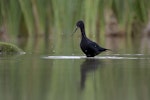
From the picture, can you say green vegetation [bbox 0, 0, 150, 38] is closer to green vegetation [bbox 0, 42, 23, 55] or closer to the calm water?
green vegetation [bbox 0, 42, 23, 55]

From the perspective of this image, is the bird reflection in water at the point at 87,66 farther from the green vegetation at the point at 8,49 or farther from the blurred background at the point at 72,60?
the green vegetation at the point at 8,49

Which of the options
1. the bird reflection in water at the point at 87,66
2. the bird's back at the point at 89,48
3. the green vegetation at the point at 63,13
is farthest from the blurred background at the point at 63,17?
the bird reflection in water at the point at 87,66

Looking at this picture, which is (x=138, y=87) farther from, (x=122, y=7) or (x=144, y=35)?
(x=144, y=35)

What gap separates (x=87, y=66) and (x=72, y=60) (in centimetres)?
110

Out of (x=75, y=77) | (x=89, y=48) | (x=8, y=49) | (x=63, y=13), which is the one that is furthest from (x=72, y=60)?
(x=63, y=13)

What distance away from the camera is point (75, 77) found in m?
7.97

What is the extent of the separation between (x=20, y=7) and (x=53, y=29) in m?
2.12

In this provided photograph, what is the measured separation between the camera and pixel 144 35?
19469 mm

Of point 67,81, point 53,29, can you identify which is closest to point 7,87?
point 67,81

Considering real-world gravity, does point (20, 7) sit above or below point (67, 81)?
above

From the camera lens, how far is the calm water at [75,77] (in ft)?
21.2

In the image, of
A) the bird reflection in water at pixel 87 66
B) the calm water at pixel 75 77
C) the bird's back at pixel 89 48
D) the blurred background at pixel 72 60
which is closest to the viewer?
the calm water at pixel 75 77

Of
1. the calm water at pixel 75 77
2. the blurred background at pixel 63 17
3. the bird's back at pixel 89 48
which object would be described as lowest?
the calm water at pixel 75 77

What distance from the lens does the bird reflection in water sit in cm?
798
